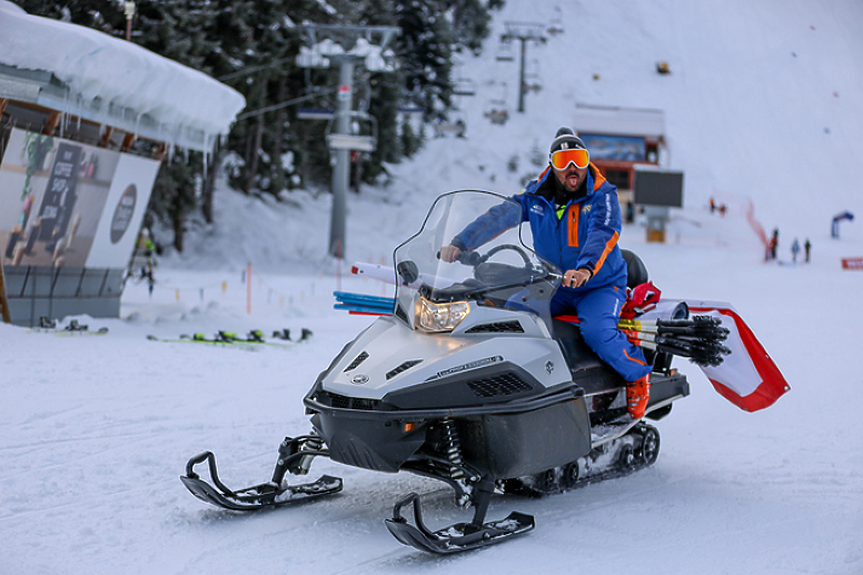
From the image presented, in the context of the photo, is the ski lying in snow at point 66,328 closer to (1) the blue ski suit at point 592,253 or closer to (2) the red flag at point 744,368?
(1) the blue ski suit at point 592,253

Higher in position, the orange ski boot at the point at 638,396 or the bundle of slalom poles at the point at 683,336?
the bundle of slalom poles at the point at 683,336

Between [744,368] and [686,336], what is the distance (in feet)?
2.93

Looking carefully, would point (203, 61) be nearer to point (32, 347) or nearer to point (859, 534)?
point (32, 347)

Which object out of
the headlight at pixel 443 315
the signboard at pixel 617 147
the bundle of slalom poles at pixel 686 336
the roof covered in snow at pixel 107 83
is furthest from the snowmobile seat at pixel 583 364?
the signboard at pixel 617 147

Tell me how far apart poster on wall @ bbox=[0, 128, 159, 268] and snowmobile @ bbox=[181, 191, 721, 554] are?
681 centimetres

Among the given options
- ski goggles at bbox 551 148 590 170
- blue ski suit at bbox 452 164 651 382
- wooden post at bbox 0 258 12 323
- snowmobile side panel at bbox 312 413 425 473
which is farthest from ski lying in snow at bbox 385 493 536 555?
wooden post at bbox 0 258 12 323

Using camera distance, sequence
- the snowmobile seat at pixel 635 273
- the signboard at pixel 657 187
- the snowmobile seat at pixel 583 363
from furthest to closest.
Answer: the signboard at pixel 657 187, the snowmobile seat at pixel 635 273, the snowmobile seat at pixel 583 363

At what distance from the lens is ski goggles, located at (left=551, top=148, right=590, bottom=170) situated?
430 cm

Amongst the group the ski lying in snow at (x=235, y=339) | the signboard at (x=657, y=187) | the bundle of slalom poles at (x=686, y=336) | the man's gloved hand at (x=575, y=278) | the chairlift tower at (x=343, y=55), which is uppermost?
the chairlift tower at (x=343, y=55)

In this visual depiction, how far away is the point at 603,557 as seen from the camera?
337cm

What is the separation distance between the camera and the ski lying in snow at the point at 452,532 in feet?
10.5

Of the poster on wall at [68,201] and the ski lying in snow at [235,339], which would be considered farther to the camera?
the ski lying in snow at [235,339]

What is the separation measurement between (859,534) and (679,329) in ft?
4.34

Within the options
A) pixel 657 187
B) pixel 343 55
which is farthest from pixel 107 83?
pixel 657 187
